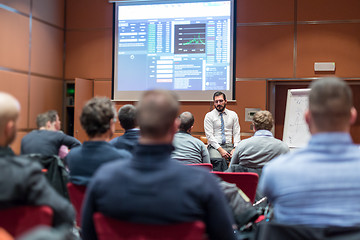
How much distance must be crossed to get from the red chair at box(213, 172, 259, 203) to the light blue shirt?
4.35 ft

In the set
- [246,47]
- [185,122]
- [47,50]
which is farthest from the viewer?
[47,50]

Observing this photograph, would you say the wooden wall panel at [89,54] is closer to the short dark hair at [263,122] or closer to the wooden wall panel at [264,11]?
the wooden wall panel at [264,11]

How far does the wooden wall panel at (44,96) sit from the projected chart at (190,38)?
2473 millimetres

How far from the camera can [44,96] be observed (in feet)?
22.7

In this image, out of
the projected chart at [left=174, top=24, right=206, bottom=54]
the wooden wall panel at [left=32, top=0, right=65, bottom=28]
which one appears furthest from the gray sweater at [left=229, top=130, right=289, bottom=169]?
the wooden wall panel at [left=32, top=0, right=65, bottom=28]

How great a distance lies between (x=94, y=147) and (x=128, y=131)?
0.93 meters

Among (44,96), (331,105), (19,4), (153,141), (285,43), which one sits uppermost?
(19,4)

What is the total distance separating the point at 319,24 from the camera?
638cm

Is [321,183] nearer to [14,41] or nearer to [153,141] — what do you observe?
[153,141]

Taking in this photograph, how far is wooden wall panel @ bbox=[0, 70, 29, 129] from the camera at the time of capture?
236 inches

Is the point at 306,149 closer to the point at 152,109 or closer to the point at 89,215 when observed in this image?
the point at 152,109

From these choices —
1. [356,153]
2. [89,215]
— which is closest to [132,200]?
[89,215]

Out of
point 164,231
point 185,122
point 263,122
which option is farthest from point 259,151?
point 164,231

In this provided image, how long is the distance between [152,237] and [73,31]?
6941 mm
